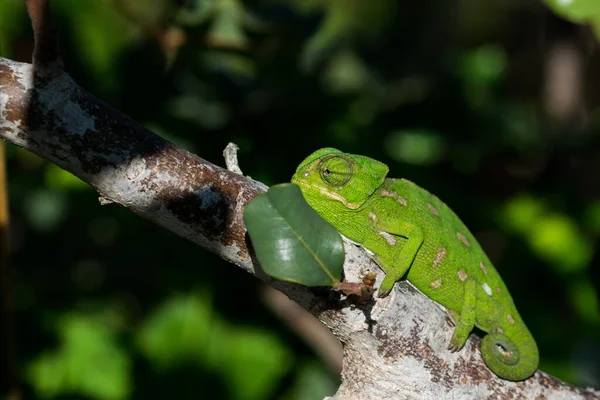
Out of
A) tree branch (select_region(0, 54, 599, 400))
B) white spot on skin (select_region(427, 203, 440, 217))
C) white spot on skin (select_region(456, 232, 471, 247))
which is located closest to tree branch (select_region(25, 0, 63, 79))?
tree branch (select_region(0, 54, 599, 400))

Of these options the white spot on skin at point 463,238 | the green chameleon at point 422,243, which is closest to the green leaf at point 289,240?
the green chameleon at point 422,243

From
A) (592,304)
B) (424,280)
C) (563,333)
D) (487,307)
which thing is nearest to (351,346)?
(424,280)

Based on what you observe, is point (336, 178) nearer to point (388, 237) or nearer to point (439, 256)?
point (388, 237)

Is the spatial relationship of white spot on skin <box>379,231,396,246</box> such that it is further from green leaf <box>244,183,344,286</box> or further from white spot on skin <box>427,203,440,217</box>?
green leaf <box>244,183,344,286</box>

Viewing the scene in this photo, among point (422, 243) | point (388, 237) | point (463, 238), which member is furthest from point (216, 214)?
point (463, 238)

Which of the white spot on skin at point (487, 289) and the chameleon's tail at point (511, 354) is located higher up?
the white spot on skin at point (487, 289)

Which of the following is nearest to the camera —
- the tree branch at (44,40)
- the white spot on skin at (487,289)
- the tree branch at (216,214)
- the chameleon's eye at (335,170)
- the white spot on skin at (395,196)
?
the tree branch at (44,40)

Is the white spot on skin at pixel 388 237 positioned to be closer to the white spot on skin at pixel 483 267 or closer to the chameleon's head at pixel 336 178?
the chameleon's head at pixel 336 178
